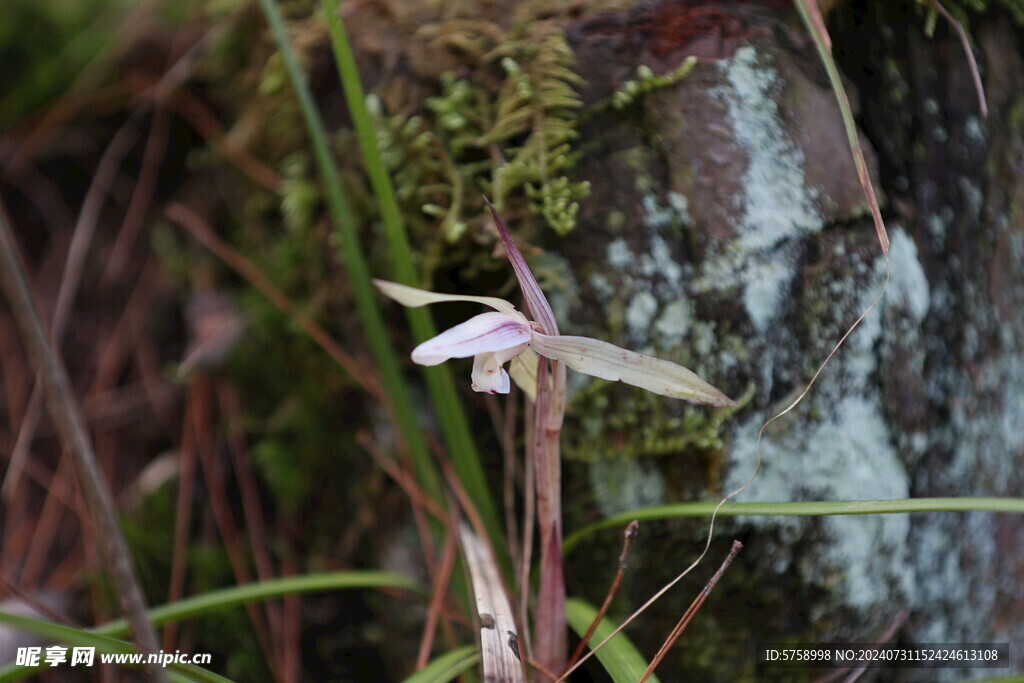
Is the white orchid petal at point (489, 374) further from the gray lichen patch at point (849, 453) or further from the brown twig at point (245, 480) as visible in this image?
the brown twig at point (245, 480)

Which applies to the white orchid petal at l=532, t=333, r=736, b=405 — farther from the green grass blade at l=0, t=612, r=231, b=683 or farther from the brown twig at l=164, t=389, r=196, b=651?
the brown twig at l=164, t=389, r=196, b=651

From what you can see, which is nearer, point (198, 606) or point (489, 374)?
point (489, 374)

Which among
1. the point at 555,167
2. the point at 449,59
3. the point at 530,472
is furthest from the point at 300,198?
the point at 530,472

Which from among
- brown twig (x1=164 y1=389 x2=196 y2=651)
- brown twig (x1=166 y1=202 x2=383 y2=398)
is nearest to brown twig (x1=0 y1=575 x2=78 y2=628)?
brown twig (x1=164 y1=389 x2=196 y2=651)

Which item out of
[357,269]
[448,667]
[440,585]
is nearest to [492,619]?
[448,667]

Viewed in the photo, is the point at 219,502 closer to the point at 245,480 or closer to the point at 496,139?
the point at 245,480

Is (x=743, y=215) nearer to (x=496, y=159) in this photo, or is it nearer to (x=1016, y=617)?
(x=496, y=159)

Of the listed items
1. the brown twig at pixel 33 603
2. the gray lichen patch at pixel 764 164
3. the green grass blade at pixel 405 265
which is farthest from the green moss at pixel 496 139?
the brown twig at pixel 33 603
